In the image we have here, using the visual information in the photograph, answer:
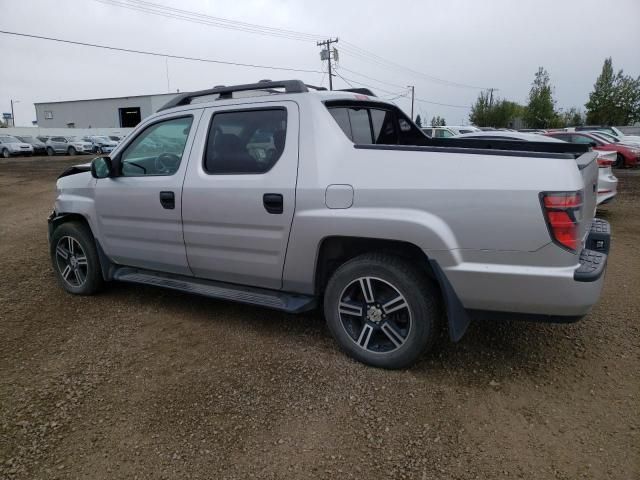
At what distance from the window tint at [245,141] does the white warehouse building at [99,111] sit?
5007 cm

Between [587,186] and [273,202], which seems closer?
[587,186]

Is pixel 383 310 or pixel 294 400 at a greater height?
pixel 383 310

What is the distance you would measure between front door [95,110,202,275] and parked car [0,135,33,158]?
1320 inches

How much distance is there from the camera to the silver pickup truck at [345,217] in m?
2.60

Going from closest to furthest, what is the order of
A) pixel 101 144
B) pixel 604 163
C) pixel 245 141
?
pixel 245 141, pixel 604 163, pixel 101 144

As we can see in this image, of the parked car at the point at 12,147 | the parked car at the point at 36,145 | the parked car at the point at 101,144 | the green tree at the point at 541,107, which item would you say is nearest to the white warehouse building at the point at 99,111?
the parked car at the point at 101,144

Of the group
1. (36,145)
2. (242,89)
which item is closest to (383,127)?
(242,89)

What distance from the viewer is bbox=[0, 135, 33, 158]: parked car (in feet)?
104

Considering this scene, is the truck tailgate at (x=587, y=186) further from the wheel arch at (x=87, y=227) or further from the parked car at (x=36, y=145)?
the parked car at (x=36, y=145)

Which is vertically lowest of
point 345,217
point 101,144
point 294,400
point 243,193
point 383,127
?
point 294,400

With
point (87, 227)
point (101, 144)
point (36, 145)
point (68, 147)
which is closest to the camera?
point (87, 227)

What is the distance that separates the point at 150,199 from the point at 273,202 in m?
1.25

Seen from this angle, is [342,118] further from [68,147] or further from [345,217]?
[68,147]

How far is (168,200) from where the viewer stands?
3.76m
